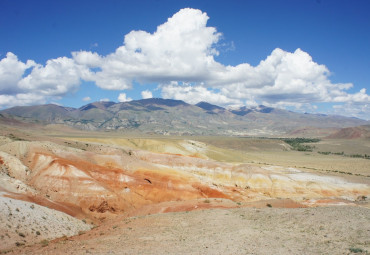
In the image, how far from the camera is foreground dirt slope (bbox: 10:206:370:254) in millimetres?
17453

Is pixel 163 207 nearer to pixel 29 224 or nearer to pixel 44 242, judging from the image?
pixel 29 224

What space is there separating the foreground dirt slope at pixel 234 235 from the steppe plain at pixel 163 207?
0.07 m

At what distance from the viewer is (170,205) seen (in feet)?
114

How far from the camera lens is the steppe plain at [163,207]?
18.7 m

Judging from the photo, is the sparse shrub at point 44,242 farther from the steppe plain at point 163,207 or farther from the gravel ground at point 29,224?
the gravel ground at point 29,224

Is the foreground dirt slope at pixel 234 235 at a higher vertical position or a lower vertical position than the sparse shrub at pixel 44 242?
higher

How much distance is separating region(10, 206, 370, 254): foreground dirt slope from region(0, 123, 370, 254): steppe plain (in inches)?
2.7

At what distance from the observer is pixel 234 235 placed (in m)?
20.7

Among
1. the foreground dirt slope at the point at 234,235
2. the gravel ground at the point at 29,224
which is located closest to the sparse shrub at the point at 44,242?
the foreground dirt slope at the point at 234,235

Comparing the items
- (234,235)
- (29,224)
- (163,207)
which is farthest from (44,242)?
(163,207)

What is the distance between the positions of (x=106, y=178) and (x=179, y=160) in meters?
19.4

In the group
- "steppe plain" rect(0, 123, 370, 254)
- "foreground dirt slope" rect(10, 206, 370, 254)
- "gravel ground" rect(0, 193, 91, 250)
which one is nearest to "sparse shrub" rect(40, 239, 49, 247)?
"steppe plain" rect(0, 123, 370, 254)

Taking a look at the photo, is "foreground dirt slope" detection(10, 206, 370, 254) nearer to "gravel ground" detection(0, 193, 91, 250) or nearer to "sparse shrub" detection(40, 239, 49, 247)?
"sparse shrub" detection(40, 239, 49, 247)

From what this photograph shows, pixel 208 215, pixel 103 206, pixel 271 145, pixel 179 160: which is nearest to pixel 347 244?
pixel 208 215
